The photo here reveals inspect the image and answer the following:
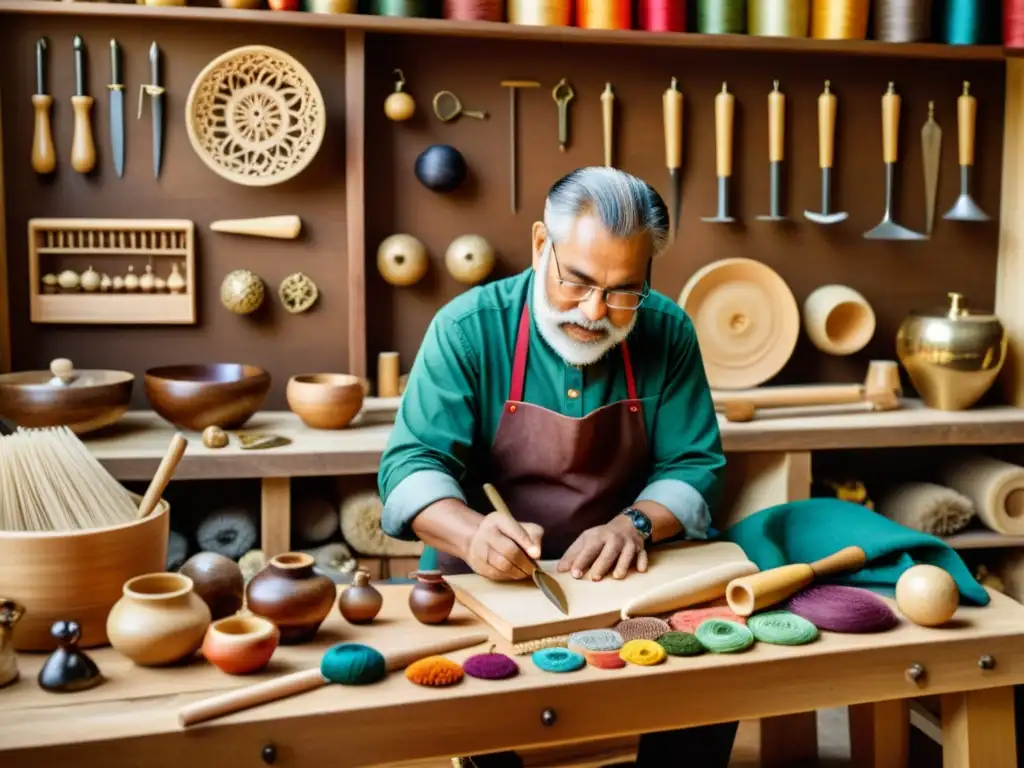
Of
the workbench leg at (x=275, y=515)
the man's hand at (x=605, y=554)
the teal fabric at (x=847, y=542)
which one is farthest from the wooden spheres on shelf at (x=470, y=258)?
the man's hand at (x=605, y=554)

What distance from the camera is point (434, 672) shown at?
5.41ft

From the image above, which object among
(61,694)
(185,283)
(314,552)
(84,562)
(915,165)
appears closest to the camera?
(61,694)

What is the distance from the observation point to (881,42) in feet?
12.8

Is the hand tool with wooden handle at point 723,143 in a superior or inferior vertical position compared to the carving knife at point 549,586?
superior

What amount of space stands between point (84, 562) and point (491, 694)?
26.4 inches

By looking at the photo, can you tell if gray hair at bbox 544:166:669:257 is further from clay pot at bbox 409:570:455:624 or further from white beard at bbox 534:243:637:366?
clay pot at bbox 409:570:455:624

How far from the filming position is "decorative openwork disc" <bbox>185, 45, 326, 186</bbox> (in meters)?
3.63

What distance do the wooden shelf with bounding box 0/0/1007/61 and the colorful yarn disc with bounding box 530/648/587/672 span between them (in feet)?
8.23

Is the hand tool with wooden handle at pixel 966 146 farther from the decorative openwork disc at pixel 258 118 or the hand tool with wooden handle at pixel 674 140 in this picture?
the decorative openwork disc at pixel 258 118

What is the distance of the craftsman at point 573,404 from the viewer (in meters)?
2.32

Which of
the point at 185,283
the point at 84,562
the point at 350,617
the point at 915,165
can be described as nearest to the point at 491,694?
the point at 350,617

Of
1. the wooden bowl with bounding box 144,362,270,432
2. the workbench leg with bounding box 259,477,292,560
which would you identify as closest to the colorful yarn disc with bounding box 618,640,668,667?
the workbench leg with bounding box 259,477,292,560

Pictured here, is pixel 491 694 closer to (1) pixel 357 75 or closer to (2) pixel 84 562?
(2) pixel 84 562

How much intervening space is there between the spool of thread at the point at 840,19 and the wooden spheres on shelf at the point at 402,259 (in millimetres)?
1622
